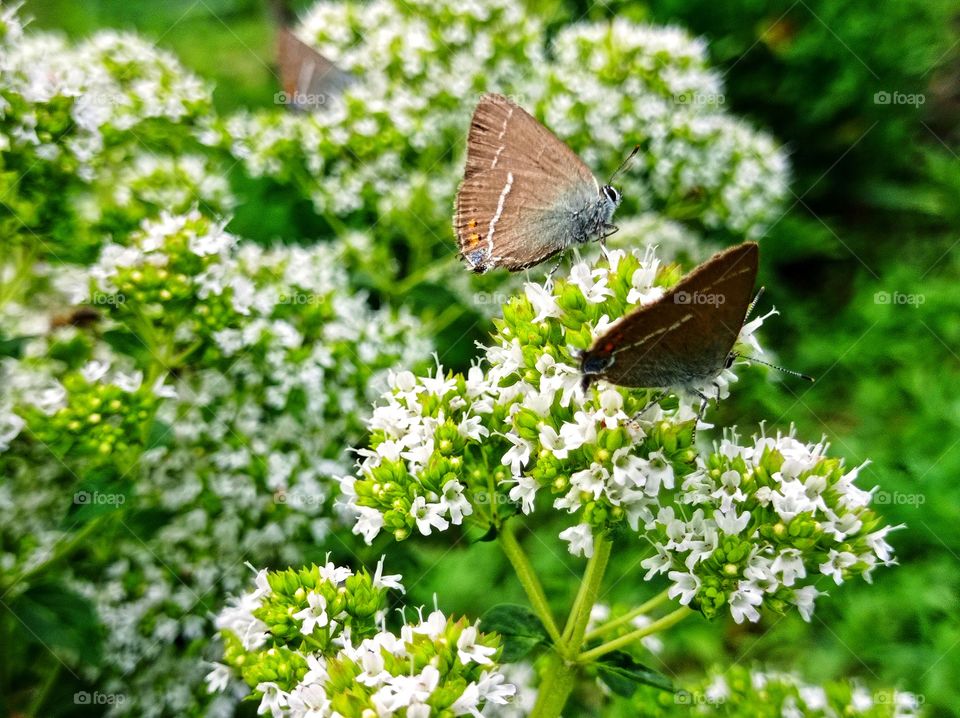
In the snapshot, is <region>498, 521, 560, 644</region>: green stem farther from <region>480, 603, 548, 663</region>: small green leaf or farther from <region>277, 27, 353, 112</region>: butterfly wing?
<region>277, 27, 353, 112</region>: butterfly wing

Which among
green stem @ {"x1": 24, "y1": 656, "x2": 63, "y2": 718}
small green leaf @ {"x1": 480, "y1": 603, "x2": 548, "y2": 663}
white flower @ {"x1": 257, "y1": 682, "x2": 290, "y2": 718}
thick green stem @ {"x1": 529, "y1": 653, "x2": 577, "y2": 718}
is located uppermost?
small green leaf @ {"x1": 480, "y1": 603, "x2": 548, "y2": 663}

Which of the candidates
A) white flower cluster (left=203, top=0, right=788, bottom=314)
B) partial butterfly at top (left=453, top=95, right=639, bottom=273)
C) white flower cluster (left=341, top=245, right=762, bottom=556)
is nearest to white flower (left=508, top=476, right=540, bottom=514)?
white flower cluster (left=341, top=245, right=762, bottom=556)

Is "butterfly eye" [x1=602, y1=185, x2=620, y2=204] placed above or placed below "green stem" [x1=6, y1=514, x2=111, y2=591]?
above

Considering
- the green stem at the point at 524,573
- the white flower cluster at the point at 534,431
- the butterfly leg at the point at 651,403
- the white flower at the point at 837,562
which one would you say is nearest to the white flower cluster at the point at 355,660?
the white flower cluster at the point at 534,431

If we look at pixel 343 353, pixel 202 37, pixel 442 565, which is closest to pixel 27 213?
pixel 343 353

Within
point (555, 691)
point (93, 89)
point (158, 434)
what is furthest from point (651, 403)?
point (93, 89)

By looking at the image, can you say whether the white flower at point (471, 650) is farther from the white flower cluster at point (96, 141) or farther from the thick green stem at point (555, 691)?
the white flower cluster at point (96, 141)

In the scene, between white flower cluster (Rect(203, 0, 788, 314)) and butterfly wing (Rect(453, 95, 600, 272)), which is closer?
butterfly wing (Rect(453, 95, 600, 272))

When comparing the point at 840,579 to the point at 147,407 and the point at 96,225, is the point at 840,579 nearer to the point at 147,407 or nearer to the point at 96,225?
the point at 147,407

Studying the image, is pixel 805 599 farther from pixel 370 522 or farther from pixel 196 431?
pixel 196 431
